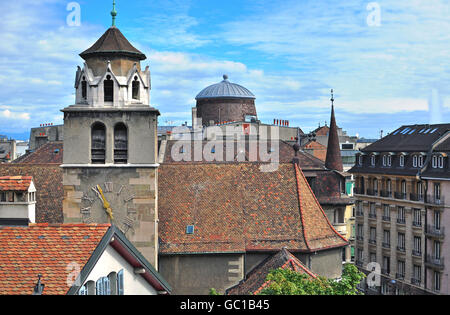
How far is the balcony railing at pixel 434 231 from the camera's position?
166 feet

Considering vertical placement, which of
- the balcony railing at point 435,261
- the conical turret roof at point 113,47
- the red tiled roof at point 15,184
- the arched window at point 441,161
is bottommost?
the balcony railing at point 435,261

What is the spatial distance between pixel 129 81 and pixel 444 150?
3571 cm

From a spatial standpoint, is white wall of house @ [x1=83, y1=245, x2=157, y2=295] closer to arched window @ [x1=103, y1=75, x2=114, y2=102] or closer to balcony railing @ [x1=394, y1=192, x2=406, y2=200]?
arched window @ [x1=103, y1=75, x2=114, y2=102]

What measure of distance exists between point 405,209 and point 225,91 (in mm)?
33727

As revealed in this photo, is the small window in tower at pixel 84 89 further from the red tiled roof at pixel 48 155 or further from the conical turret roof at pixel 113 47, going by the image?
→ the red tiled roof at pixel 48 155

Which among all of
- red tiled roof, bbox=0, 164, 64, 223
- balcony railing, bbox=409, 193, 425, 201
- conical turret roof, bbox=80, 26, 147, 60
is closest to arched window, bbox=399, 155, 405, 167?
balcony railing, bbox=409, 193, 425, 201

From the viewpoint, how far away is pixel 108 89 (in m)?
27.3

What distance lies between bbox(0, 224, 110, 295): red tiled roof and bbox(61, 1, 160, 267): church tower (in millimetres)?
10705

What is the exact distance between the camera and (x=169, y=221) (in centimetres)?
3000

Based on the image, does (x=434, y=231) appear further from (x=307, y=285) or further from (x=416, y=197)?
(x=307, y=285)

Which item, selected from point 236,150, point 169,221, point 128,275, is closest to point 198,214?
point 169,221

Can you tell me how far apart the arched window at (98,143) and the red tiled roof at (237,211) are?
4966mm

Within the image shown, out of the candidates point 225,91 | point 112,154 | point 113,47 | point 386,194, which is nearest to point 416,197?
point 386,194

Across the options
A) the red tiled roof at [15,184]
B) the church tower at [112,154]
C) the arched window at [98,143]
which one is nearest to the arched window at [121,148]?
the church tower at [112,154]
